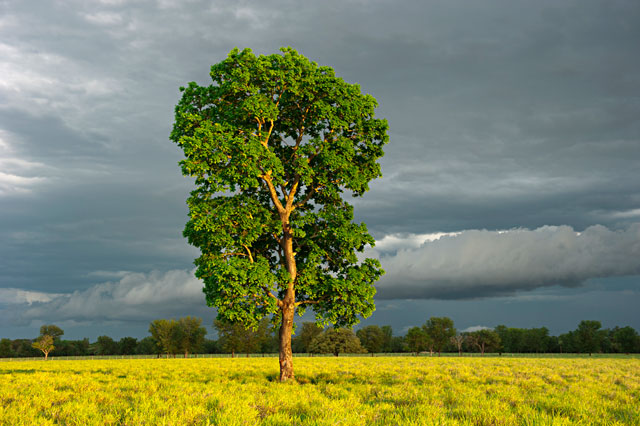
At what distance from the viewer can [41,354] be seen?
6580 inches

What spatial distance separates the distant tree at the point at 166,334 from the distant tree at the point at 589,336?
133m

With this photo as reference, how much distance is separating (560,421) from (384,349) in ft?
569

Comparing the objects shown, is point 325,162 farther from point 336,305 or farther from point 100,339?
point 100,339

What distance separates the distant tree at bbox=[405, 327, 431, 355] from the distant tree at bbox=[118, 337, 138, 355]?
11420 centimetres

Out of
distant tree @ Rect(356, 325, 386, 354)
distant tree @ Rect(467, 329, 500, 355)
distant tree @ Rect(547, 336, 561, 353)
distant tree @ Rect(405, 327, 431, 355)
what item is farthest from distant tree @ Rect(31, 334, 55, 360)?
A: distant tree @ Rect(547, 336, 561, 353)

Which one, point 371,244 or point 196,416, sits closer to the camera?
point 196,416

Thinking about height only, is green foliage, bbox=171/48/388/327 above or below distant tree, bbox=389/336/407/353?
above

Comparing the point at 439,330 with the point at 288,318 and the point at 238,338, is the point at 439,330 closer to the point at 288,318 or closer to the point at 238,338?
the point at 238,338

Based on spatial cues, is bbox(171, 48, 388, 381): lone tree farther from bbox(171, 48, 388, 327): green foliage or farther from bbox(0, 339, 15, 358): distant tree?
bbox(0, 339, 15, 358): distant tree

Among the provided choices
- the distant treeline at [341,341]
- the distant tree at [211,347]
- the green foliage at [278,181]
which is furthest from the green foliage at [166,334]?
the green foliage at [278,181]

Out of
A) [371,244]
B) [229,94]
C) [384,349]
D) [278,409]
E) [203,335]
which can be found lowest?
[384,349]

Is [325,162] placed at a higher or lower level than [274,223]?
higher

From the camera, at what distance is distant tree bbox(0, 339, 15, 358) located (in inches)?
6668

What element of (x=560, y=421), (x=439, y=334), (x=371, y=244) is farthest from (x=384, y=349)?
(x=560, y=421)
